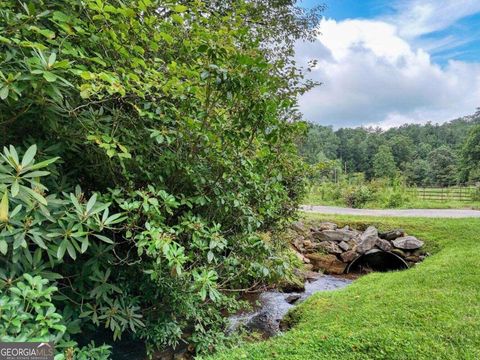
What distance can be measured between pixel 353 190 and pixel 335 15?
956 cm

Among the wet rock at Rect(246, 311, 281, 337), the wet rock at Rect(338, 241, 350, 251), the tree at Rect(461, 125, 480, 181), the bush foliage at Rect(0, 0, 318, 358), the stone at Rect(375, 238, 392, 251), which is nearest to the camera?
the bush foliage at Rect(0, 0, 318, 358)

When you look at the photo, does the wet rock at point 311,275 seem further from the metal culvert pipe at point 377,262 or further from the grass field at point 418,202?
the grass field at point 418,202

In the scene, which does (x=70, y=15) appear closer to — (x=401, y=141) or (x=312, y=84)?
(x=312, y=84)

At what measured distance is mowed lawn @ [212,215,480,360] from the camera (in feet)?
8.81

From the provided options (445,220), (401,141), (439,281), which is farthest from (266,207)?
(401,141)

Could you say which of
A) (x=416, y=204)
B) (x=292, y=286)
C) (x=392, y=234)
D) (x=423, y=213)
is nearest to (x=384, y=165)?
(x=416, y=204)

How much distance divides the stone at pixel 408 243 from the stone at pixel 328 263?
1393 mm

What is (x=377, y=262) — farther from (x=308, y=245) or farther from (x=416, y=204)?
(x=416, y=204)

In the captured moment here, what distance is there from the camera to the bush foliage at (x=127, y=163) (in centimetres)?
142

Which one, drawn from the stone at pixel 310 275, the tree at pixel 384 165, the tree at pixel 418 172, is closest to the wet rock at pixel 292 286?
the stone at pixel 310 275

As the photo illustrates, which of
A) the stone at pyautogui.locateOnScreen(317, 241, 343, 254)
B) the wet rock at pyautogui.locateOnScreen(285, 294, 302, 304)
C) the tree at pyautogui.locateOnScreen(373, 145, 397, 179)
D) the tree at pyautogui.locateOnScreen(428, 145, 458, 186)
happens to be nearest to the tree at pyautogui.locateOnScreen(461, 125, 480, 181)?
the tree at pyautogui.locateOnScreen(428, 145, 458, 186)

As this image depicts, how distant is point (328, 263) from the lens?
7605 mm

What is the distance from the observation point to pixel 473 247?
247 inches

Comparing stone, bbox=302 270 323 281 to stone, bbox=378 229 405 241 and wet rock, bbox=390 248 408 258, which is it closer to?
wet rock, bbox=390 248 408 258
